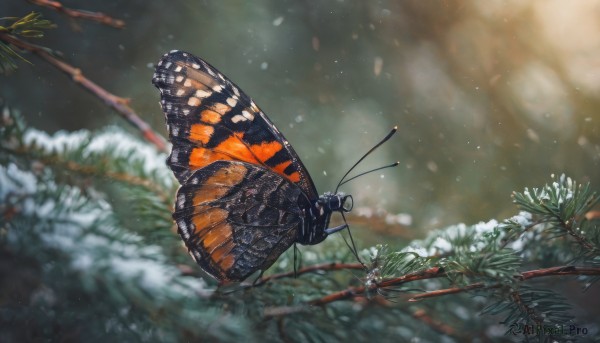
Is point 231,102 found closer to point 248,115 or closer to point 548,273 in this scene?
point 248,115

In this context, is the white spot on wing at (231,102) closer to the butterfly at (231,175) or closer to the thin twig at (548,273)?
the butterfly at (231,175)

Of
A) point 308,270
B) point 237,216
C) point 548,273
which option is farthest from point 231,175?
point 548,273

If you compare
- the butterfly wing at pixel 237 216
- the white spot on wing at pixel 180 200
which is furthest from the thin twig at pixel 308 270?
the white spot on wing at pixel 180 200

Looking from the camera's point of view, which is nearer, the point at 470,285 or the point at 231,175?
the point at 470,285

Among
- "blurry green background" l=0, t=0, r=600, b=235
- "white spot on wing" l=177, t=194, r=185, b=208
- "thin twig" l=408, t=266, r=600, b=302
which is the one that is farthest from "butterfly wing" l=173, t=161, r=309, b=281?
"blurry green background" l=0, t=0, r=600, b=235

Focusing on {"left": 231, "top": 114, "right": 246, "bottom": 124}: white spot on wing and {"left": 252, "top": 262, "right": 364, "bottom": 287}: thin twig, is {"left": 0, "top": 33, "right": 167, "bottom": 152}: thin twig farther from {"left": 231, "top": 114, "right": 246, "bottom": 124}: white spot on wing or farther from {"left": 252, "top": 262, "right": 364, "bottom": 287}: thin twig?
{"left": 252, "top": 262, "right": 364, "bottom": 287}: thin twig

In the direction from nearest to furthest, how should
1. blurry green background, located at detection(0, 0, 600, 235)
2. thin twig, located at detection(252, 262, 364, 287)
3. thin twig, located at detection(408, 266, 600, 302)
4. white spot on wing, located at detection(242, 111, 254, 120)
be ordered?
thin twig, located at detection(408, 266, 600, 302)
thin twig, located at detection(252, 262, 364, 287)
white spot on wing, located at detection(242, 111, 254, 120)
blurry green background, located at detection(0, 0, 600, 235)

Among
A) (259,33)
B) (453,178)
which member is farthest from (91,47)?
(453,178)

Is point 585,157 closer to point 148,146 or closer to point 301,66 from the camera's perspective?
point 301,66
